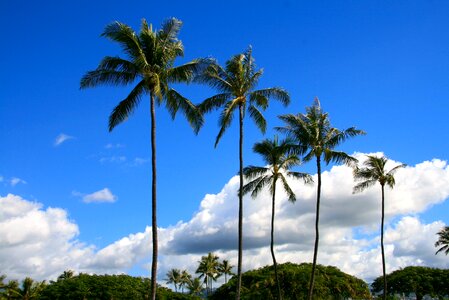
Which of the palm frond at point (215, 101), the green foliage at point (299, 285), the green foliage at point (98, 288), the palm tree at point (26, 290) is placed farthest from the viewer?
the palm tree at point (26, 290)

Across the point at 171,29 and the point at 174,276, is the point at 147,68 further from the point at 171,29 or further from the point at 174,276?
the point at 174,276

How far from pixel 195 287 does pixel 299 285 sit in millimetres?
59667

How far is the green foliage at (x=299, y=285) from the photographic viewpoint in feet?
A: 170

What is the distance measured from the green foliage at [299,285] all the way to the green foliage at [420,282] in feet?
29.2

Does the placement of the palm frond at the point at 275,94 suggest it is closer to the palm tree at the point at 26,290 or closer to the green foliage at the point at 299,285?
the green foliage at the point at 299,285

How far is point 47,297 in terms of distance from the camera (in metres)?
48.8

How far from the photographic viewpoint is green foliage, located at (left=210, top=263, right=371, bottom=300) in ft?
170

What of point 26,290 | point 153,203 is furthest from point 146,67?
point 26,290

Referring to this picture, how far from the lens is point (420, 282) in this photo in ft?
201

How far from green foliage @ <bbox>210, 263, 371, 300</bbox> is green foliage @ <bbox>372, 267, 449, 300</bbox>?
8.90m

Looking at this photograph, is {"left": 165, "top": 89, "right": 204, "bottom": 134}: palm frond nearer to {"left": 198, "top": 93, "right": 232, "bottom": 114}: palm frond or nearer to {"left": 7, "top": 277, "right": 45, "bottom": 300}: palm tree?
{"left": 198, "top": 93, "right": 232, "bottom": 114}: palm frond

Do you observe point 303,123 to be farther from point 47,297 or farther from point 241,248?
point 47,297

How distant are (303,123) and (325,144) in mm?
2149

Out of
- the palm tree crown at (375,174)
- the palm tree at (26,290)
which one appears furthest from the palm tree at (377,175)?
the palm tree at (26,290)
